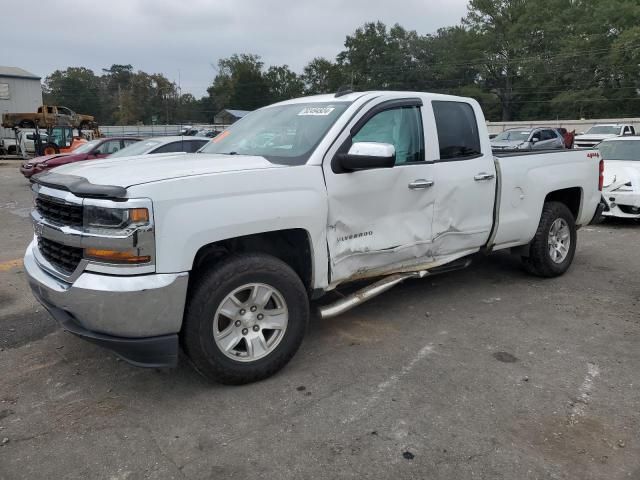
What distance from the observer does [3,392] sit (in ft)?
11.2

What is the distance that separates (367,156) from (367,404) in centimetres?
159

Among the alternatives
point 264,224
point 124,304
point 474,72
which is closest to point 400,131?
point 264,224

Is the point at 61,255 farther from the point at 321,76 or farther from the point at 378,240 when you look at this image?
the point at 321,76

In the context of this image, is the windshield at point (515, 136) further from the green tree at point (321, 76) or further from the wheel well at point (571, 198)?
the green tree at point (321, 76)

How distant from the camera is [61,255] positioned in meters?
3.25

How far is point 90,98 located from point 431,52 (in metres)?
58.0

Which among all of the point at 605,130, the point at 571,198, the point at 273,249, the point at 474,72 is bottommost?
the point at 273,249

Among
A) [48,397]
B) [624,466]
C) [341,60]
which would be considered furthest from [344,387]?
[341,60]

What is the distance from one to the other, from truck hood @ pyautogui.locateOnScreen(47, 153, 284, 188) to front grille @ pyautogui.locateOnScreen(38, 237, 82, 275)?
44 centimetres

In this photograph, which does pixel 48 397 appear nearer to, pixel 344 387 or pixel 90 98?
pixel 344 387

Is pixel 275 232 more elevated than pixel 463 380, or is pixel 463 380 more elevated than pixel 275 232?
pixel 275 232

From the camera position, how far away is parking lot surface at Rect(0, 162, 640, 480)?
267cm

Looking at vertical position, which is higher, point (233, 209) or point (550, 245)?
point (233, 209)

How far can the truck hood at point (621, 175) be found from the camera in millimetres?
8867
